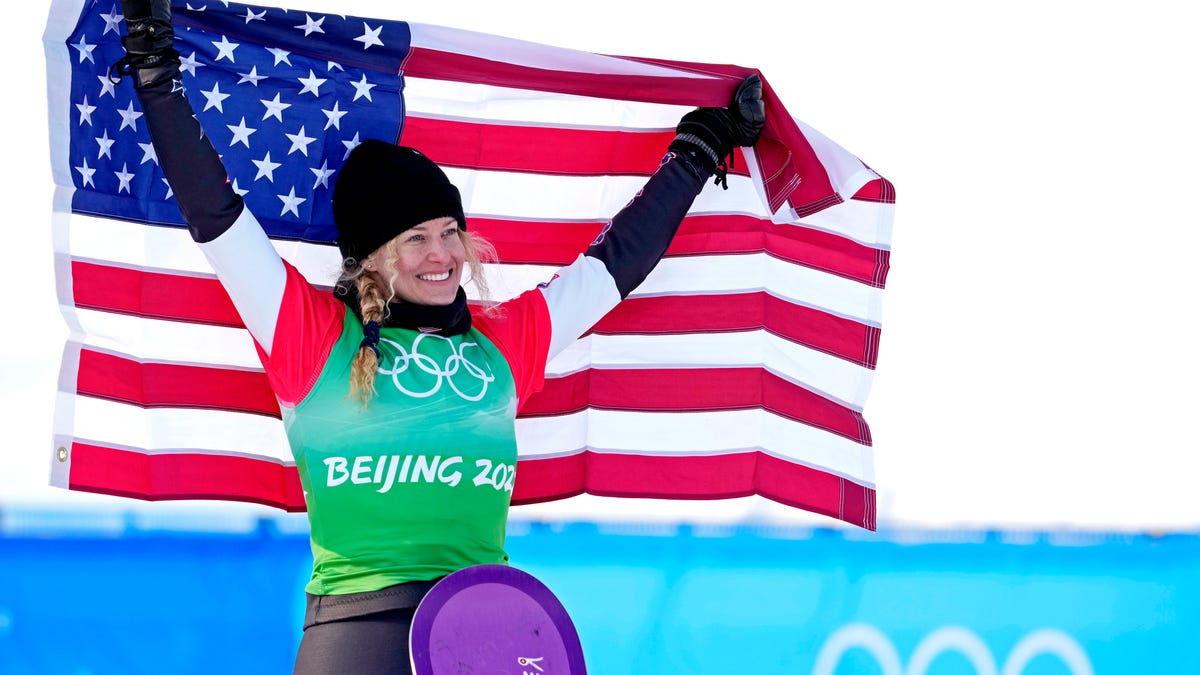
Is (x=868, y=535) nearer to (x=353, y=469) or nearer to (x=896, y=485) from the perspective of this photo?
(x=896, y=485)

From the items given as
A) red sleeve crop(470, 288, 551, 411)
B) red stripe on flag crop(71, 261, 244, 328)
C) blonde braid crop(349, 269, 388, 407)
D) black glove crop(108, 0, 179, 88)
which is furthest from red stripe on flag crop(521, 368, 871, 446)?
black glove crop(108, 0, 179, 88)

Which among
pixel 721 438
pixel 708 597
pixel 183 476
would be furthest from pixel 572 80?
pixel 708 597

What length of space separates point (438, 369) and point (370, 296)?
220 mm

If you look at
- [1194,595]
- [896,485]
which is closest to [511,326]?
[896,485]

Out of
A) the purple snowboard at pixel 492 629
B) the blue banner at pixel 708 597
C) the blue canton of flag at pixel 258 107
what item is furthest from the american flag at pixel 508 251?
the purple snowboard at pixel 492 629

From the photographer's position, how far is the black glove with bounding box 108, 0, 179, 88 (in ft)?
7.59

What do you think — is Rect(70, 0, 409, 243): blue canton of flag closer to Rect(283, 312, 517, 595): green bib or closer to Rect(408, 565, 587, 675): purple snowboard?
Rect(283, 312, 517, 595): green bib

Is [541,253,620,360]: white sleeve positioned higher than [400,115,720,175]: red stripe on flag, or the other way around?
[400,115,720,175]: red stripe on flag

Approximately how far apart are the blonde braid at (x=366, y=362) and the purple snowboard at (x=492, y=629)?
40 cm

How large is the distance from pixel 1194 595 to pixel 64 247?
328 cm

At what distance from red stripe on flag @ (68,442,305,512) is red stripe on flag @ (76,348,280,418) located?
0.40ft

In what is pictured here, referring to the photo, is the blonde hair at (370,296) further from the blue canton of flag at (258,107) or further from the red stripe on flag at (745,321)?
the red stripe on flag at (745,321)

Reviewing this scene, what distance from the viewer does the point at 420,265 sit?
2641 millimetres

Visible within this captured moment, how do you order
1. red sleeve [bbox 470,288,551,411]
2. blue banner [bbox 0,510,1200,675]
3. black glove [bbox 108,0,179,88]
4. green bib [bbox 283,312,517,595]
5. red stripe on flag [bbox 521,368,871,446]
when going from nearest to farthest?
black glove [bbox 108,0,179,88]
green bib [bbox 283,312,517,595]
red sleeve [bbox 470,288,551,411]
blue banner [bbox 0,510,1200,675]
red stripe on flag [bbox 521,368,871,446]
